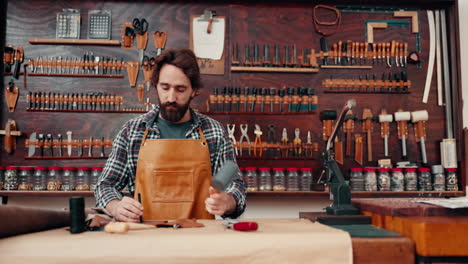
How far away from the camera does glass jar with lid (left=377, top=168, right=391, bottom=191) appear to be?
12.8 feet

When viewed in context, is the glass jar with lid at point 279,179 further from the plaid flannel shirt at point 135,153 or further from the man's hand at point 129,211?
the man's hand at point 129,211

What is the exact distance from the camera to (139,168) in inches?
95.3

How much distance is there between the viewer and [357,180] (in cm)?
391

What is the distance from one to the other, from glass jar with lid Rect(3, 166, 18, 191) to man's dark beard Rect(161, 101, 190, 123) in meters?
2.11

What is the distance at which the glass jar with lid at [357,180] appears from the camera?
391cm

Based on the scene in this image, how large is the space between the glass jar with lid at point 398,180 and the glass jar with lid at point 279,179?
3.69 feet

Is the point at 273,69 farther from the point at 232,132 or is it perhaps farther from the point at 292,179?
the point at 292,179

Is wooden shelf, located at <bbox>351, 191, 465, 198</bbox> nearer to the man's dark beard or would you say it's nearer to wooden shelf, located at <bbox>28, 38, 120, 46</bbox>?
the man's dark beard

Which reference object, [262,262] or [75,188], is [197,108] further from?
Answer: [262,262]

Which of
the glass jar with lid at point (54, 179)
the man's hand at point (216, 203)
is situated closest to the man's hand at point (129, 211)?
the man's hand at point (216, 203)

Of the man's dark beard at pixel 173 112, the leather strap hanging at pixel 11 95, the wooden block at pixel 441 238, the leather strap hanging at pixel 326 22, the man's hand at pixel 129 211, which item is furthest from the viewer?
the leather strap hanging at pixel 326 22

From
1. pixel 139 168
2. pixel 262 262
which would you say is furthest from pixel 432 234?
pixel 139 168

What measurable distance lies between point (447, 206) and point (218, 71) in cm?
303

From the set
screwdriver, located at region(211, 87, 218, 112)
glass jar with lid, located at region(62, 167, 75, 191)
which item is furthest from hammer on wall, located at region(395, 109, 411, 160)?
glass jar with lid, located at region(62, 167, 75, 191)
